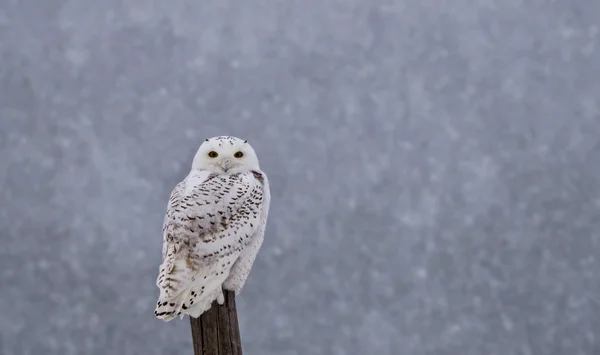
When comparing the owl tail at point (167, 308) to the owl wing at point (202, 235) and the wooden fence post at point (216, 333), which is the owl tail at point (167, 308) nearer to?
the owl wing at point (202, 235)

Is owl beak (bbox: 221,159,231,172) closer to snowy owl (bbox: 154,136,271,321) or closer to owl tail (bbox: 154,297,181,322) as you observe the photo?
snowy owl (bbox: 154,136,271,321)

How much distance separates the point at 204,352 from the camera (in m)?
2.70

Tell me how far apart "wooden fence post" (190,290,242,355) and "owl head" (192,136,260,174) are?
80 centimetres

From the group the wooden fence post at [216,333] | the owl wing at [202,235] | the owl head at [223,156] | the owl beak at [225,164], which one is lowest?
the wooden fence post at [216,333]

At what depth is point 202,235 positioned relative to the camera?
2.98m

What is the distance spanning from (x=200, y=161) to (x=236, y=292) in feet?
2.23

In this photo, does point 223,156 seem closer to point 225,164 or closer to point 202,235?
point 225,164

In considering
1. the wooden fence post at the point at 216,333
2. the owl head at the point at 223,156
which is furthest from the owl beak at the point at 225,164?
the wooden fence post at the point at 216,333

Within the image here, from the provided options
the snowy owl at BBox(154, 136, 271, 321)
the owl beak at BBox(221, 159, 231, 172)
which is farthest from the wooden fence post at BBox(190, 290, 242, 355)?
the owl beak at BBox(221, 159, 231, 172)

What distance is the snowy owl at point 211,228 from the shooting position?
278 cm

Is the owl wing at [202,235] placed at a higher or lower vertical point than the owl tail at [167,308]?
higher

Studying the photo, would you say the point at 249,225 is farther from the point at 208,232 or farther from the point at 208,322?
the point at 208,322

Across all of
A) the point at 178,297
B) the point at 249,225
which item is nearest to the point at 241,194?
the point at 249,225

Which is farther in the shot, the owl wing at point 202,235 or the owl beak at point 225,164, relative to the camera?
the owl beak at point 225,164
